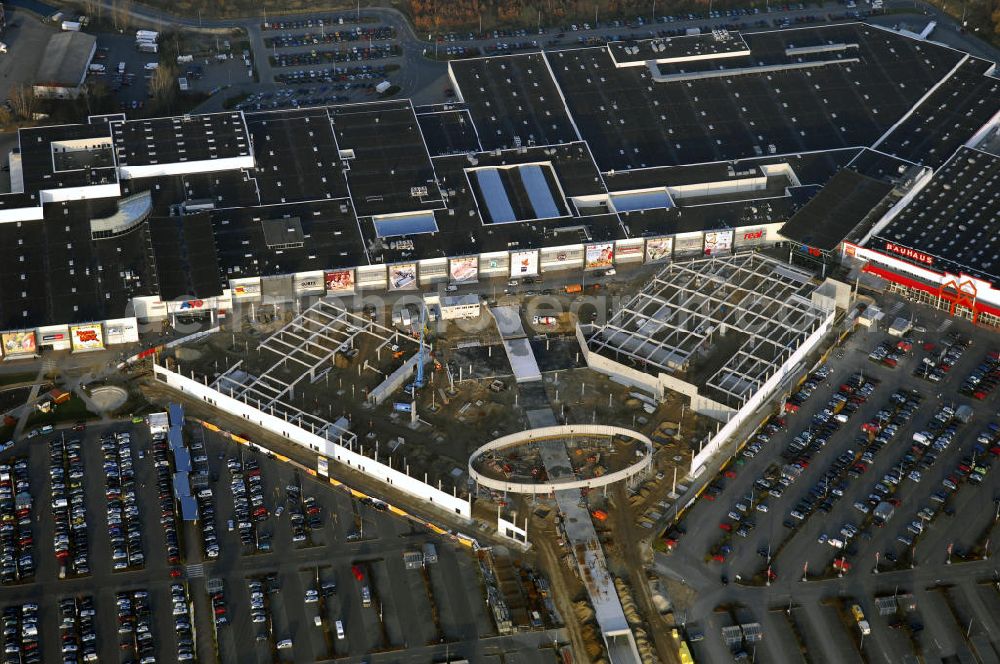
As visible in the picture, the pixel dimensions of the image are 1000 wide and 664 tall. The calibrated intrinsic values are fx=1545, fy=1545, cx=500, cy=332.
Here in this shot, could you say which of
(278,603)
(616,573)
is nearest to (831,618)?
(616,573)

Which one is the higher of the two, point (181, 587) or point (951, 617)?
point (951, 617)

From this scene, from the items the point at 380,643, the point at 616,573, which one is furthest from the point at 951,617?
the point at 380,643

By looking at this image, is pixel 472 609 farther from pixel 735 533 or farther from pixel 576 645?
pixel 735 533

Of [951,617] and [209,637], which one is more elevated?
[951,617]

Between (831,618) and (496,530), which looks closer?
(831,618)

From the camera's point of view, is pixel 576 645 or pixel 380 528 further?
pixel 380 528

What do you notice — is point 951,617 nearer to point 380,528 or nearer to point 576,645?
point 576,645
